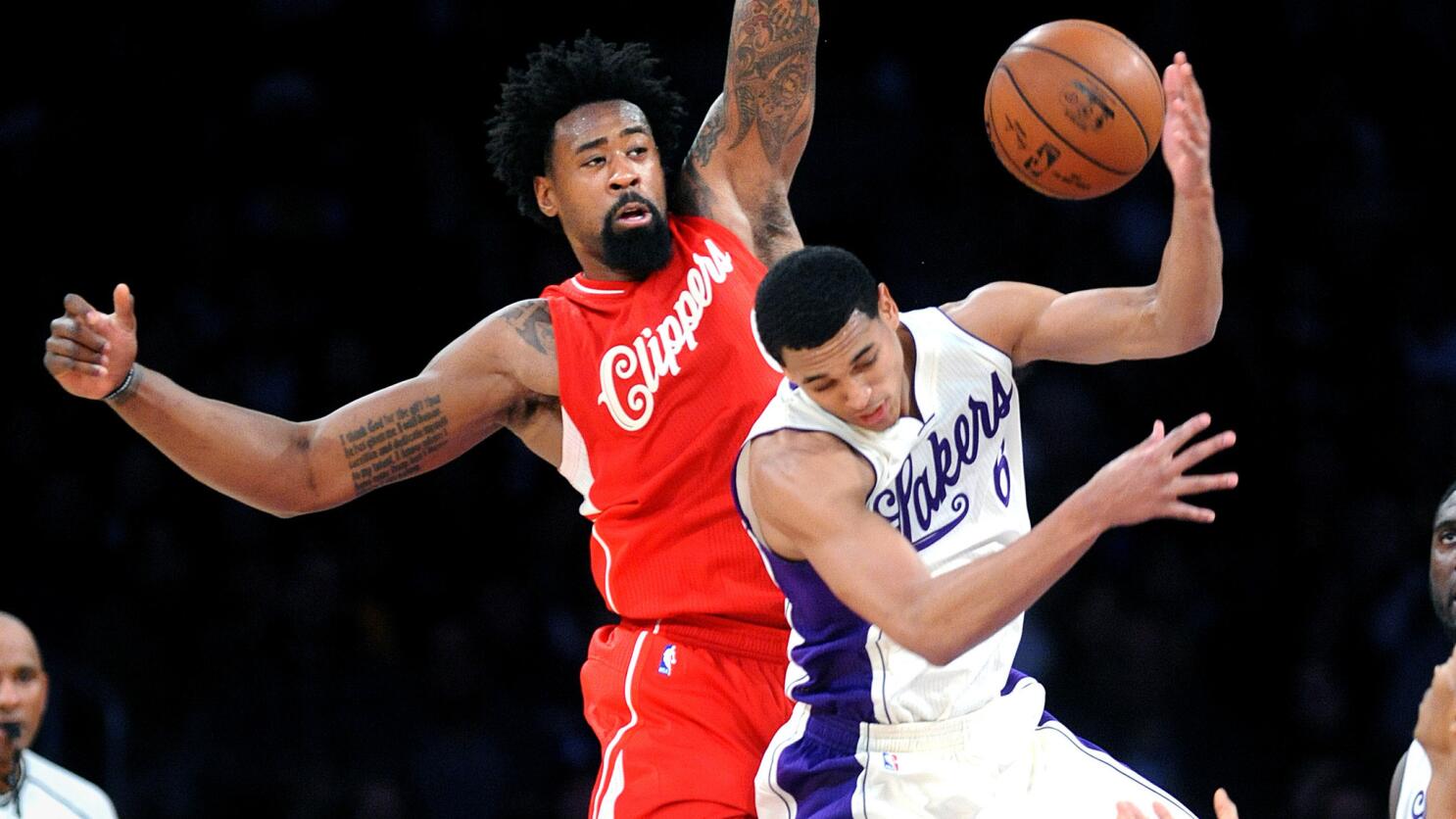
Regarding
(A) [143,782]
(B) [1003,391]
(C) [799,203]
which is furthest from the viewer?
(C) [799,203]

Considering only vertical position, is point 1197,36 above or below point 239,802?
above

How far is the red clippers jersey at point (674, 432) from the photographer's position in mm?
4289

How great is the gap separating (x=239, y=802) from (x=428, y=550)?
1.30 meters

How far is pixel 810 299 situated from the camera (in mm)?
3445

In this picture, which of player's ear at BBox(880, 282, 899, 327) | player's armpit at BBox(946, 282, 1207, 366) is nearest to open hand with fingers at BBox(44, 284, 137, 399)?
player's ear at BBox(880, 282, 899, 327)

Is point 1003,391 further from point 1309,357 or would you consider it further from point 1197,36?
point 1197,36

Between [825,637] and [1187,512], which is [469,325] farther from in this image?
[1187,512]

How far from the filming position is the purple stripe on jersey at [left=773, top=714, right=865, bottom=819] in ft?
12.1

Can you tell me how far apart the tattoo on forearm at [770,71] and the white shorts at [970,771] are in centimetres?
167

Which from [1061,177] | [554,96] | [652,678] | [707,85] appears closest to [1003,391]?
[1061,177]

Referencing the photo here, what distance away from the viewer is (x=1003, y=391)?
3.82m

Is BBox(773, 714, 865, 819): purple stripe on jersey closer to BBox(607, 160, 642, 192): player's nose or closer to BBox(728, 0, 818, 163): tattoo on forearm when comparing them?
BBox(607, 160, 642, 192): player's nose

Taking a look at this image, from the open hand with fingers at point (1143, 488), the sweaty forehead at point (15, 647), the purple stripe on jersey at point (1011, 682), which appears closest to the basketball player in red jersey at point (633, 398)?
the purple stripe on jersey at point (1011, 682)

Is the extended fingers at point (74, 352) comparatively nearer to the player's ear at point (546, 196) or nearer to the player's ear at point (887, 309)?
the player's ear at point (546, 196)
